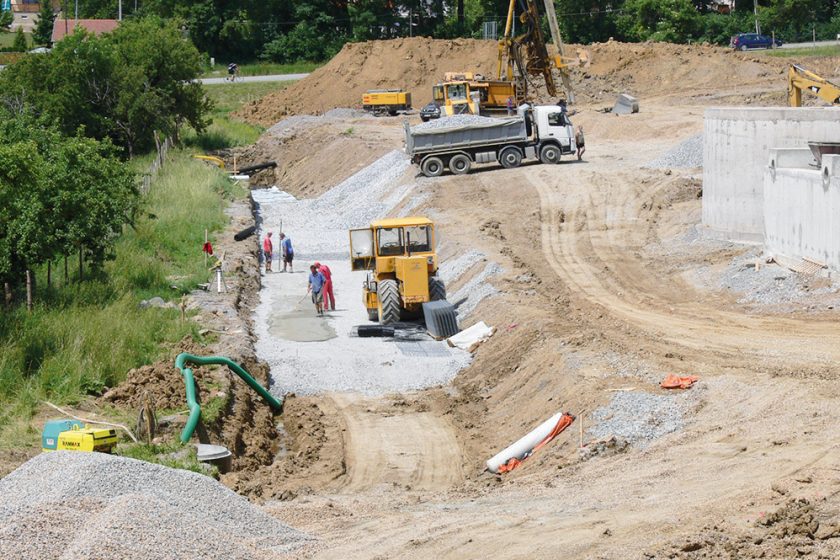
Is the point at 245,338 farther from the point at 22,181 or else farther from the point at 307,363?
the point at 22,181

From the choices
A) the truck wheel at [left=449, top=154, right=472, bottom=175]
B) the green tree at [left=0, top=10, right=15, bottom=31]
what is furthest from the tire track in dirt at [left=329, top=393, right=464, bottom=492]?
the green tree at [left=0, top=10, right=15, bottom=31]

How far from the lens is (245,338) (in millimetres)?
23859

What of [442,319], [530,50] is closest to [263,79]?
[530,50]

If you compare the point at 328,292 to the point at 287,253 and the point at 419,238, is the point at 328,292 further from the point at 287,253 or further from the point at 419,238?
the point at 287,253

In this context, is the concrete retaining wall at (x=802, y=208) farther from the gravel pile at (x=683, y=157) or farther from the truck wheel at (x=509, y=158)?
the truck wheel at (x=509, y=158)

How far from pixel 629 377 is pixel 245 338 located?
8.53 metres

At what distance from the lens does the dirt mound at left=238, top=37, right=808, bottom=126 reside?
6072 cm

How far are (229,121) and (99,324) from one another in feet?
148

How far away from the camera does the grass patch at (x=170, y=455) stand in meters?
14.8

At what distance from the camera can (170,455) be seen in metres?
15.4

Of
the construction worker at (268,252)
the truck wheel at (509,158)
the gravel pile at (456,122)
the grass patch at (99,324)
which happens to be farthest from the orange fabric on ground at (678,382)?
the gravel pile at (456,122)

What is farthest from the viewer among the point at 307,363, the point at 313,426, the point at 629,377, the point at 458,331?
the point at 458,331

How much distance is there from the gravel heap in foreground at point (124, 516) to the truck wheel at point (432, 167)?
94.6 ft

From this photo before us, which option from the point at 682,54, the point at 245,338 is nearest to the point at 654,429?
the point at 245,338
